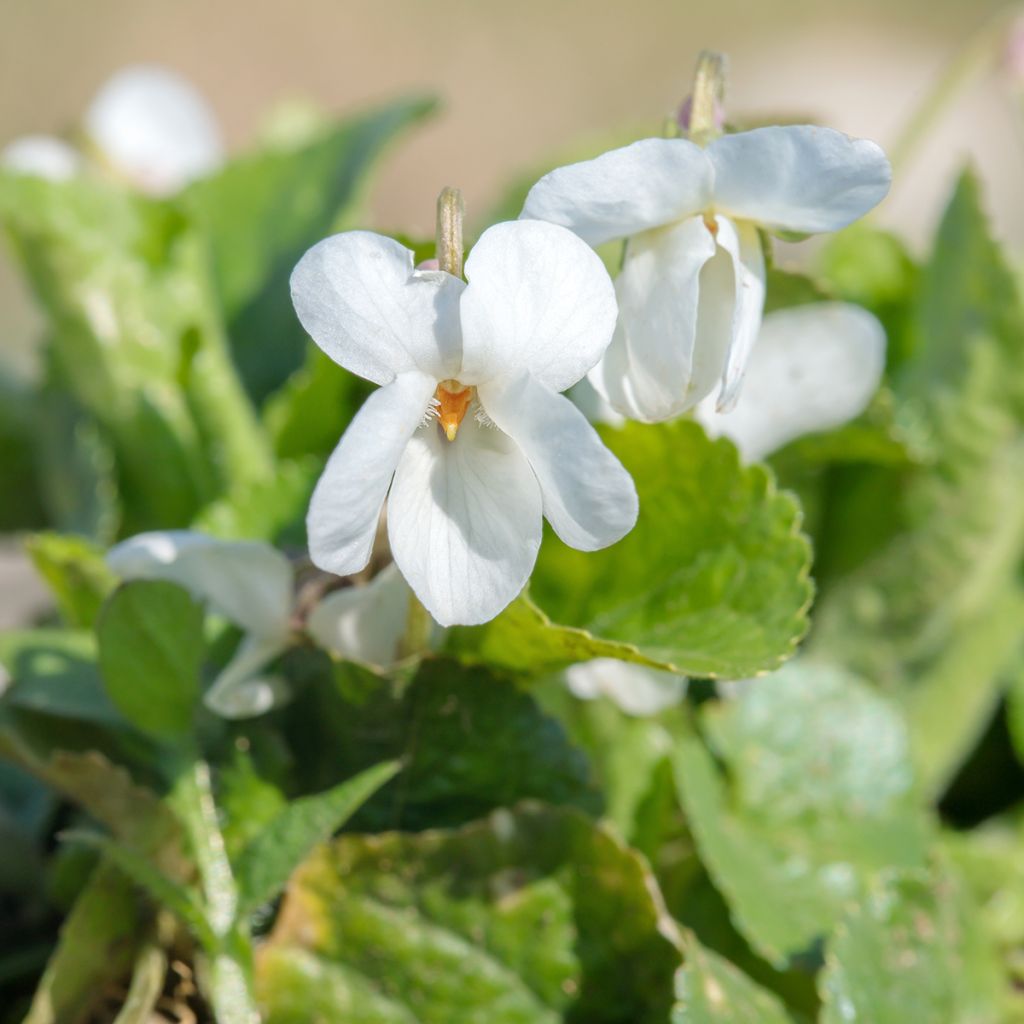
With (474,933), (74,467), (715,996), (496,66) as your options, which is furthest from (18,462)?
(496,66)

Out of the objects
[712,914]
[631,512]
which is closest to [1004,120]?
[712,914]

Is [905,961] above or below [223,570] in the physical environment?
below

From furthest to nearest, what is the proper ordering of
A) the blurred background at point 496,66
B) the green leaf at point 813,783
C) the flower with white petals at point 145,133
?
the blurred background at point 496,66
the flower with white petals at point 145,133
the green leaf at point 813,783

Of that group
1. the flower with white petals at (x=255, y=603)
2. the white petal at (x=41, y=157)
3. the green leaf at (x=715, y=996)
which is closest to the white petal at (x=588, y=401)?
the flower with white petals at (x=255, y=603)

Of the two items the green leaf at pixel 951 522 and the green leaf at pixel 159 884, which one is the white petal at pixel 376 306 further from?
the green leaf at pixel 951 522

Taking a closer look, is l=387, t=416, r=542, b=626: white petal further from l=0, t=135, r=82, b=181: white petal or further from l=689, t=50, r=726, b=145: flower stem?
l=0, t=135, r=82, b=181: white petal

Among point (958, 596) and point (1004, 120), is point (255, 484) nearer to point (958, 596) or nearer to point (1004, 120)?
point (958, 596)

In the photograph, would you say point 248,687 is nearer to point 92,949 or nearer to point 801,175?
point 92,949
